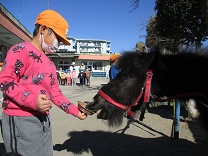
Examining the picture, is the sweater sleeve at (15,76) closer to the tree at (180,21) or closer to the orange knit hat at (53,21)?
the orange knit hat at (53,21)

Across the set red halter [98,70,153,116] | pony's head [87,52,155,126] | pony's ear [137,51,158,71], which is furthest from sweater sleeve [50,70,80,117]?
pony's ear [137,51,158,71]

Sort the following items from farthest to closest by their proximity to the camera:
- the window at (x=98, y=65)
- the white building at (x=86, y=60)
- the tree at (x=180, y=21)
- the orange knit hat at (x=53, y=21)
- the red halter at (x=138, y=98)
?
the window at (x=98, y=65) < the white building at (x=86, y=60) < the tree at (x=180, y=21) < the red halter at (x=138, y=98) < the orange knit hat at (x=53, y=21)

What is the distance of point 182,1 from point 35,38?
11858mm

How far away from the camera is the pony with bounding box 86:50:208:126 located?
230 cm

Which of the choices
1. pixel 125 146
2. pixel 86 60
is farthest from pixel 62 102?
pixel 86 60

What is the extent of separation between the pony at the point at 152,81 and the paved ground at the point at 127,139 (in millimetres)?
945

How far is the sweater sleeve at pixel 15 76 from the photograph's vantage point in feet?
5.60

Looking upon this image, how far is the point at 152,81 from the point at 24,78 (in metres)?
1.14

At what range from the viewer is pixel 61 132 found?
200 inches

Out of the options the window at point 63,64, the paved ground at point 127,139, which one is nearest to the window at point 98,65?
the window at point 63,64

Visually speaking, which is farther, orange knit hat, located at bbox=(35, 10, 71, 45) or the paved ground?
the paved ground

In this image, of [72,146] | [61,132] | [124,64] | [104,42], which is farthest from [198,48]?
[104,42]

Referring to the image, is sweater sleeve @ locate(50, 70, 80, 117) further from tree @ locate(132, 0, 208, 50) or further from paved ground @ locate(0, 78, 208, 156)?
tree @ locate(132, 0, 208, 50)

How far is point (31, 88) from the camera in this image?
192cm
